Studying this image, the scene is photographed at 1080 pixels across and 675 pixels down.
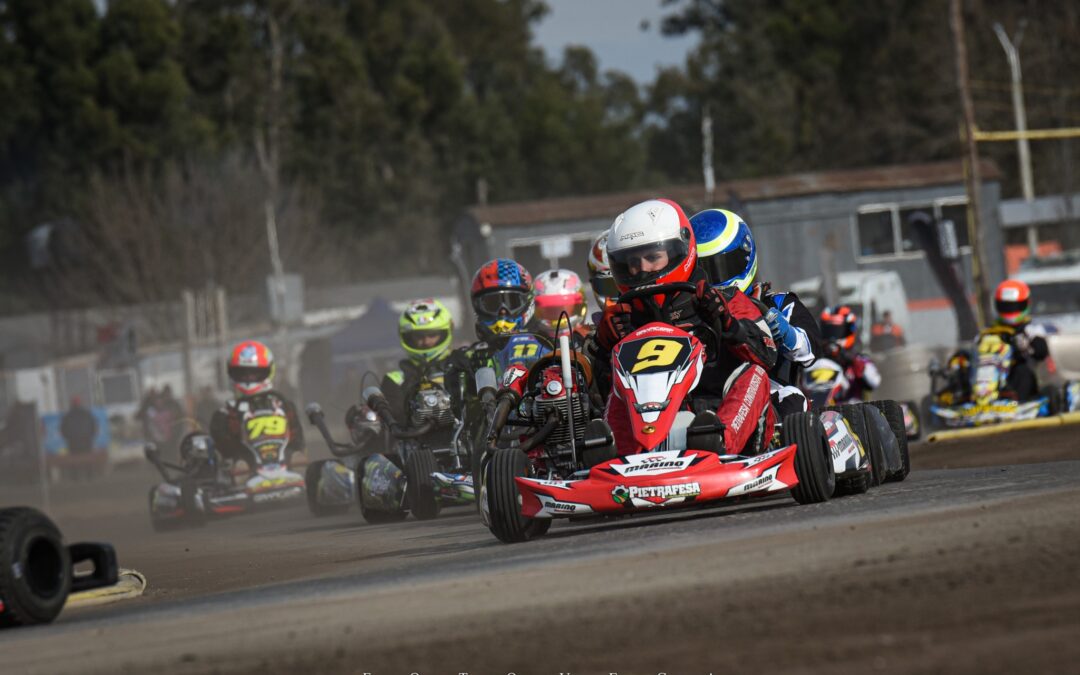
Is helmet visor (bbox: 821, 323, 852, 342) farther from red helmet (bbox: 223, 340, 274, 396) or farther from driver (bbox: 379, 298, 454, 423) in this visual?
red helmet (bbox: 223, 340, 274, 396)

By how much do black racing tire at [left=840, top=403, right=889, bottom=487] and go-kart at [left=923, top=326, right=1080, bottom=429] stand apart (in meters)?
8.76

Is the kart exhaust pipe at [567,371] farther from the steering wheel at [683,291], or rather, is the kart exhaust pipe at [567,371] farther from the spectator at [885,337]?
the spectator at [885,337]

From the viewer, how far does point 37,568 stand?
7.99 metres

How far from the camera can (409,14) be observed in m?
75.4

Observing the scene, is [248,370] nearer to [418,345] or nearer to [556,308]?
[418,345]

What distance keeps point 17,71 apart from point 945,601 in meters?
63.4

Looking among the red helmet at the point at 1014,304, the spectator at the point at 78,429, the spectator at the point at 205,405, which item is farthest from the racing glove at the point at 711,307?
the spectator at the point at 78,429

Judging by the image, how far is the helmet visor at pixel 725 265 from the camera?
1119 cm

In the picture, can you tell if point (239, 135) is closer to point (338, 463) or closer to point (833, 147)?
point (833, 147)

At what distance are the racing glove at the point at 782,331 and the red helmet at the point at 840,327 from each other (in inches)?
364

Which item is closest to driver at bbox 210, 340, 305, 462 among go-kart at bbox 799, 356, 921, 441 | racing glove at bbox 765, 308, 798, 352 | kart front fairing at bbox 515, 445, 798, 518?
go-kart at bbox 799, 356, 921, 441

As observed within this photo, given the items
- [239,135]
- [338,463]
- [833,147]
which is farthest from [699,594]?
[833,147]

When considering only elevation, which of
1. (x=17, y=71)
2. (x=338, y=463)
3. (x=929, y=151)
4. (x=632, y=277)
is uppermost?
(x=17, y=71)

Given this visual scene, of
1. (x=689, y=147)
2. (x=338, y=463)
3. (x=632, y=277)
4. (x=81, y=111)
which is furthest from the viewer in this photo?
(x=689, y=147)
